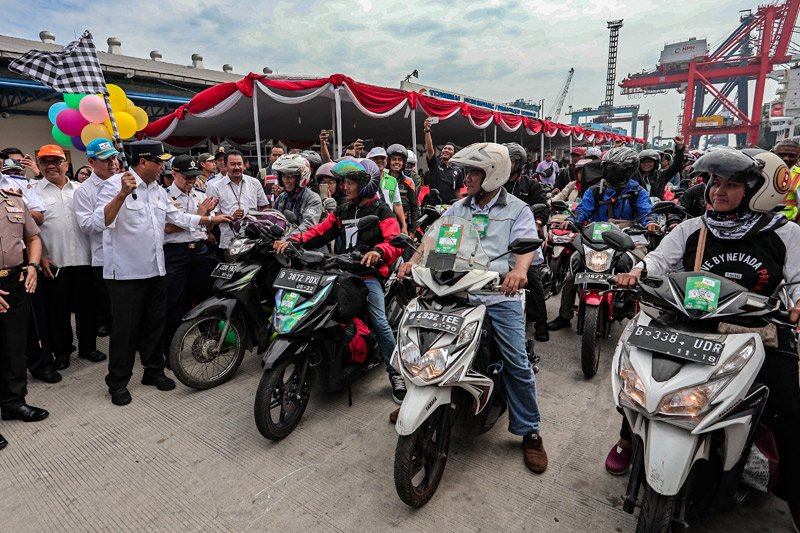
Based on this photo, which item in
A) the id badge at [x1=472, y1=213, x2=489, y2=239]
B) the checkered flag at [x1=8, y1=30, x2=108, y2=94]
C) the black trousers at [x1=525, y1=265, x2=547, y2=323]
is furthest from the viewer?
the black trousers at [x1=525, y1=265, x2=547, y2=323]

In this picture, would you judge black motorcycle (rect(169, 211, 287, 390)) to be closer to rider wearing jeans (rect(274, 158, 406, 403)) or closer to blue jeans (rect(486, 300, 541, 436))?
rider wearing jeans (rect(274, 158, 406, 403))

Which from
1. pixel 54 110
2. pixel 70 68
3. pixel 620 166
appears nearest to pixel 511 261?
pixel 620 166

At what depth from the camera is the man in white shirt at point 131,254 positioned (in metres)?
3.36

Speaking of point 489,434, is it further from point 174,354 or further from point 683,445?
point 174,354

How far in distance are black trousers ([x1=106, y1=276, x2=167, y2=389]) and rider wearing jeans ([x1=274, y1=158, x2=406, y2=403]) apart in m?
1.19

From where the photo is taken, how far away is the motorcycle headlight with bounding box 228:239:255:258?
3789mm

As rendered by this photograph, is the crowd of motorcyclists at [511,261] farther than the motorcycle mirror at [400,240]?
No

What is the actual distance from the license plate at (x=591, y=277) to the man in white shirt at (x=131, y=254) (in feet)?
11.6

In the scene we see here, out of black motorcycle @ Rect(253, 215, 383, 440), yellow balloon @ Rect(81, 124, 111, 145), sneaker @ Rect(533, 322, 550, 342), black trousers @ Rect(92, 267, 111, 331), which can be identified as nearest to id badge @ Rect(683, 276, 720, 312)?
black motorcycle @ Rect(253, 215, 383, 440)

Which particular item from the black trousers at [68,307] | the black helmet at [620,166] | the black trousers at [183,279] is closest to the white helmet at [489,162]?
the black helmet at [620,166]

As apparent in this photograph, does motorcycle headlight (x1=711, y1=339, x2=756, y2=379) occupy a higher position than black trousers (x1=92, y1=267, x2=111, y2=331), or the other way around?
motorcycle headlight (x1=711, y1=339, x2=756, y2=379)

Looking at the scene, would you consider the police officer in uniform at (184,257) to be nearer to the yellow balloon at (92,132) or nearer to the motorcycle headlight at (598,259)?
the yellow balloon at (92,132)

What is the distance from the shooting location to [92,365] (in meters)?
4.14

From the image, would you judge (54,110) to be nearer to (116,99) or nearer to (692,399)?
(116,99)
